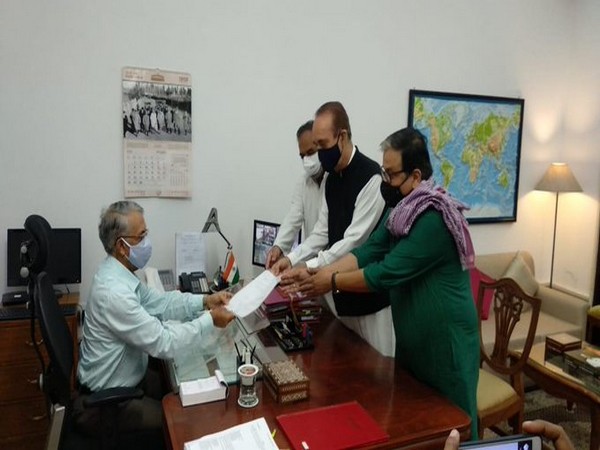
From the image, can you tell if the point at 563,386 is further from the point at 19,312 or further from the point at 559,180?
the point at 19,312

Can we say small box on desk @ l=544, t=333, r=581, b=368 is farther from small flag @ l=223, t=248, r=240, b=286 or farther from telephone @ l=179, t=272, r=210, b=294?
telephone @ l=179, t=272, r=210, b=294

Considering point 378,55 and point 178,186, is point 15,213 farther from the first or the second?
point 378,55

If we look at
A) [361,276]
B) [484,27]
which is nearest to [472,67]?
[484,27]

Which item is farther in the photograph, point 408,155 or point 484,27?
point 484,27

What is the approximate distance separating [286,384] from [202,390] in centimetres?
28

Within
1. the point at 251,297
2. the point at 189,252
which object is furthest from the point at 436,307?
the point at 189,252

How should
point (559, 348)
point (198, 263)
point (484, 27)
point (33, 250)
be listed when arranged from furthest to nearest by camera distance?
1. point (484, 27)
2. point (198, 263)
3. point (559, 348)
4. point (33, 250)

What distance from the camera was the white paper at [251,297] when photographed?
1938 mm

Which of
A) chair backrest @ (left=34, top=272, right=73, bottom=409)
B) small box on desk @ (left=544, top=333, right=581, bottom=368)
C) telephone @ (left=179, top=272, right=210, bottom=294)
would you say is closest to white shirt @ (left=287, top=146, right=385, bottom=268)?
telephone @ (left=179, top=272, right=210, bottom=294)

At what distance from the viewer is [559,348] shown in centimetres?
285

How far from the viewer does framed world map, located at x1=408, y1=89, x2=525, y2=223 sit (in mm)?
3863

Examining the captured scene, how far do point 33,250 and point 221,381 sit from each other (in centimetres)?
85

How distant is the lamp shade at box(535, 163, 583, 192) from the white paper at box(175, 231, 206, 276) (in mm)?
3006

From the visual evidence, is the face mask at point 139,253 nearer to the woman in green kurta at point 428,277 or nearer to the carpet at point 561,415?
the woman in green kurta at point 428,277
